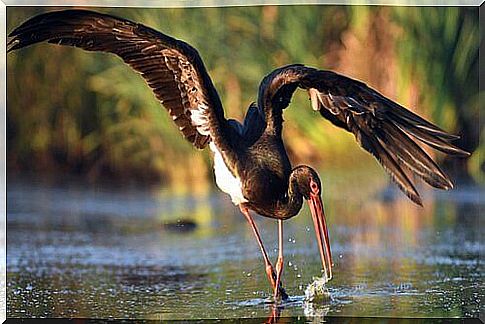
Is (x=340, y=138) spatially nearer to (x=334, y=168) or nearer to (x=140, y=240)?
(x=334, y=168)

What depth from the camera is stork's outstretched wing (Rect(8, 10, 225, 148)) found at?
3.93m

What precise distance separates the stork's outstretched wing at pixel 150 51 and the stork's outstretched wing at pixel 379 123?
0.27 metres

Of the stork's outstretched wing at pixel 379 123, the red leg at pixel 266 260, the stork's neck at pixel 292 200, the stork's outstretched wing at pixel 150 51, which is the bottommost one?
the red leg at pixel 266 260

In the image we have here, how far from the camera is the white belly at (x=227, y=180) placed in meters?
4.16

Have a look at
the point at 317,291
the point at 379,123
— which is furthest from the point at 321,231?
the point at 379,123

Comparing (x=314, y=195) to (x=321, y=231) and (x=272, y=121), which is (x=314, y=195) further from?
(x=272, y=121)

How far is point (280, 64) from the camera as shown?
4.32 meters

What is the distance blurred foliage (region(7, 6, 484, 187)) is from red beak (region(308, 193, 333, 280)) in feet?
1.06

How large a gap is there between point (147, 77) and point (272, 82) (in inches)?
18.5

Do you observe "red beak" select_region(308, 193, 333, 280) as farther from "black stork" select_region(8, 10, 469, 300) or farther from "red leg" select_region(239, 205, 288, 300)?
"red leg" select_region(239, 205, 288, 300)

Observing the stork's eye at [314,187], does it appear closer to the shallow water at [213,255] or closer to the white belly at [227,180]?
the shallow water at [213,255]

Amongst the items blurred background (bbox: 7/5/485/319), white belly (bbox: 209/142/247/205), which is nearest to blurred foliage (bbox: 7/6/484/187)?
blurred background (bbox: 7/5/485/319)

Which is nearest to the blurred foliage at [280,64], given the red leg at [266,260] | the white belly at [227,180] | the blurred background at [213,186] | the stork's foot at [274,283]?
the blurred background at [213,186]

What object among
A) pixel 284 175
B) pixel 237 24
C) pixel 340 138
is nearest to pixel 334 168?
pixel 340 138
